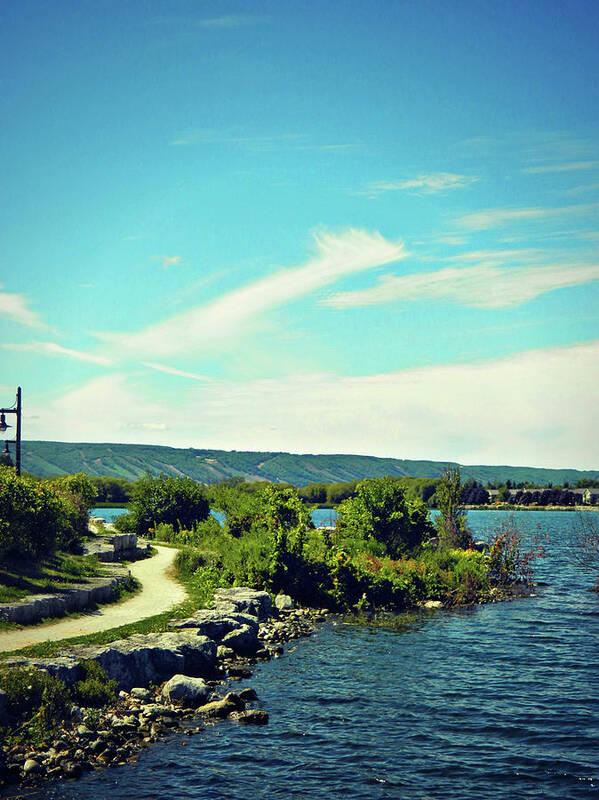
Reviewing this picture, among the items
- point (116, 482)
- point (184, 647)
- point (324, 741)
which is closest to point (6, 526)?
point (184, 647)

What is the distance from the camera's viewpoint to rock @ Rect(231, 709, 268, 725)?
20.8 m

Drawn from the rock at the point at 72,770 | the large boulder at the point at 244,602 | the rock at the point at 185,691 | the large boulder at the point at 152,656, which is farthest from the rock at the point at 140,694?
the large boulder at the point at 244,602

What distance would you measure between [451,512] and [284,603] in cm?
2325

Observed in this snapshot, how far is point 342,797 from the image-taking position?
16.3 m

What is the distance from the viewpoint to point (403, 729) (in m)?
20.9

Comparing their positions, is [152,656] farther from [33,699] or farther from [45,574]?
[45,574]

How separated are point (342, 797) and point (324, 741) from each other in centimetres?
354

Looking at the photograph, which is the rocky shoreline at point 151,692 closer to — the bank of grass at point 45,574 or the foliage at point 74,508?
the bank of grass at point 45,574

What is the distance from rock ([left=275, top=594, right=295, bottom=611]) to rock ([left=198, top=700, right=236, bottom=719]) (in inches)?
625

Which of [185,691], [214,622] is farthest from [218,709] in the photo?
[214,622]

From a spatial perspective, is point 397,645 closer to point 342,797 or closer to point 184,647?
point 184,647

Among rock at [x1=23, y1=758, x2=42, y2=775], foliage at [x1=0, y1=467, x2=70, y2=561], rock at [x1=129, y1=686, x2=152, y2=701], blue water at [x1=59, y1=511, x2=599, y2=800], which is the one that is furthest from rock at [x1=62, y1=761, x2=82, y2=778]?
foliage at [x1=0, y1=467, x2=70, y2=561]

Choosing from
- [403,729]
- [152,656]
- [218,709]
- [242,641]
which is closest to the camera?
[403,729]

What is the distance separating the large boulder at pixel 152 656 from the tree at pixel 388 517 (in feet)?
82.2
